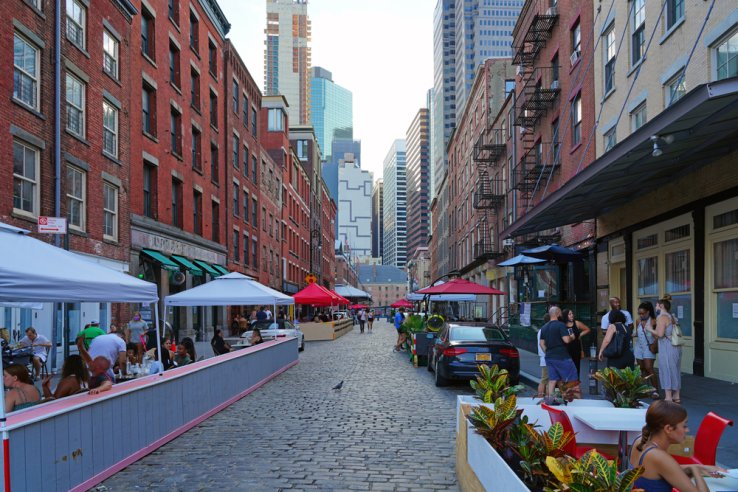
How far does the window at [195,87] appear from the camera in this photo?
31250 mm

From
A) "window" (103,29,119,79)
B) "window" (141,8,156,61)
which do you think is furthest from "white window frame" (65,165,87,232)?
"window" (141,8,156,61)

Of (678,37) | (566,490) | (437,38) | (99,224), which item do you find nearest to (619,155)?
(678,37)

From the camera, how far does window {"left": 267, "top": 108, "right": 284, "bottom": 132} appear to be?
193 feet

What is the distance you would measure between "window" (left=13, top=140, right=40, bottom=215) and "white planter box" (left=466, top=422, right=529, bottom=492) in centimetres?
1459

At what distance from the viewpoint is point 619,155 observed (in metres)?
11.1

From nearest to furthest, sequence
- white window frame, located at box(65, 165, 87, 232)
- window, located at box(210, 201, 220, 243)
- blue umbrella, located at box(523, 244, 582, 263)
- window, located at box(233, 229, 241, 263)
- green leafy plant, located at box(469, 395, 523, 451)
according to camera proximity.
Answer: green leafy plant, located at box(469, 395, 523, 451)
white window frame, located at box(65, 165, 87, 232)
blue umbrella, located at box(523, 244, 582, 263)
window, located at box(210, 201, 220, 243)
window, located at box(233, 229, 241, 263)

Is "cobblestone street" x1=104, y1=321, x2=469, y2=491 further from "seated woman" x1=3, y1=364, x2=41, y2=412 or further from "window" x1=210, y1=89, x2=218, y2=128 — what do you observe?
"window" x1=210, y1=89, x2=218, y2=128

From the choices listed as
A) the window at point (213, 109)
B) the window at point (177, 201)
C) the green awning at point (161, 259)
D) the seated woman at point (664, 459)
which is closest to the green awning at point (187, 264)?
the green awning at point (161, 259)

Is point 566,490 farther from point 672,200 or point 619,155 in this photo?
point 672,200

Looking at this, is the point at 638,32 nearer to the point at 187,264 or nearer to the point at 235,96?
the point at 187,264

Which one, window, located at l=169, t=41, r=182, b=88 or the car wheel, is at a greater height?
window, located at l=169, t=41, r=182, b=88

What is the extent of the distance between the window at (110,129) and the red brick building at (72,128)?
34 millimetres

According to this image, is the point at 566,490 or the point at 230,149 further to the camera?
the point at 230,149

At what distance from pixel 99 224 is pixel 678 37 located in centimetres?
1747
